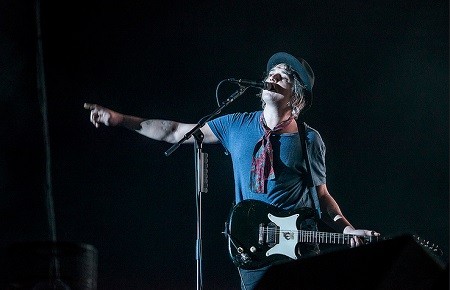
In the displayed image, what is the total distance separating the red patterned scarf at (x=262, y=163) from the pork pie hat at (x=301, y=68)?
30 cm

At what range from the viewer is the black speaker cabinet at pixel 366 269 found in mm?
845

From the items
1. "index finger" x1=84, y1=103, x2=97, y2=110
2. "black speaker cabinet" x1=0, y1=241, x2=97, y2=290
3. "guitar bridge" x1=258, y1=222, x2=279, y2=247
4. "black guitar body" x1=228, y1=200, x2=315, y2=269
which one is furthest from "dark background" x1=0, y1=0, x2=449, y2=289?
"black speaker cabinet" x1=0, y1=241, x2=97, y2=290

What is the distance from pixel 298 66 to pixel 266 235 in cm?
102

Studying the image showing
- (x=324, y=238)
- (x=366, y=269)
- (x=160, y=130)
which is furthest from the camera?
(x=160, y=130)

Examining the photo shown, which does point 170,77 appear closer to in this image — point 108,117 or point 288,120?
point 108,117

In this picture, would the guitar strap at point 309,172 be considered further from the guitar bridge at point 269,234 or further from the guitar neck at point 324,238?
the guitar bridge at point 269,234

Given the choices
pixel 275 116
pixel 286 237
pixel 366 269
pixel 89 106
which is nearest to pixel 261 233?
pixel 286 237

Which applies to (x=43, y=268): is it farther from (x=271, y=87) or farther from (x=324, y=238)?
(x=271, y=87)

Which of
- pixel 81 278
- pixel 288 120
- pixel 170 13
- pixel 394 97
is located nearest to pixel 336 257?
pixel 81 278

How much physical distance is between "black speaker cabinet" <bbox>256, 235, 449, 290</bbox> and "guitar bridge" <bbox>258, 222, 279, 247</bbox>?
8.12ft

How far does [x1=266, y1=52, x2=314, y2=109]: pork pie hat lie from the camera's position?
3.73 meters

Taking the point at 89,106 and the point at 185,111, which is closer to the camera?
the point at 89,106

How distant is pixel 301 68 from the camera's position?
12.3 ft

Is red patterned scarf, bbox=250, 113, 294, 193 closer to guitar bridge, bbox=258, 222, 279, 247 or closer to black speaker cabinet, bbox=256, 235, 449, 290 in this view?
guitar bridge, bbox=258, 222, 279, 247
